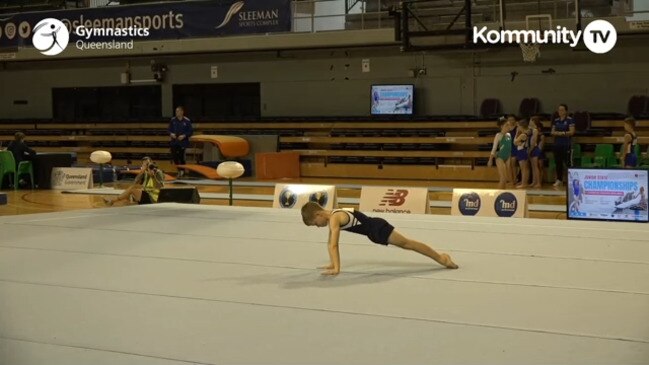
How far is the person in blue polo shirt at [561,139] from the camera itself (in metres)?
17.9

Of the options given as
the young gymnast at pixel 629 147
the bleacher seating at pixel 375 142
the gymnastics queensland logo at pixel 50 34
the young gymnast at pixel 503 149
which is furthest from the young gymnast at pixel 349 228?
the gymnastics queensland logo at pixel 50 34

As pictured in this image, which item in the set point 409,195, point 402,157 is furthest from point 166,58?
point 409,195

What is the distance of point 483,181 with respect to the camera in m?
19.9

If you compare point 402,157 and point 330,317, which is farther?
point 402,157

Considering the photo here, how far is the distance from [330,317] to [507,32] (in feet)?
42.2

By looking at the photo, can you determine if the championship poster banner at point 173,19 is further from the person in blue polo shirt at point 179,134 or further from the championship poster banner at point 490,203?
the championship poster banner at point 490,203

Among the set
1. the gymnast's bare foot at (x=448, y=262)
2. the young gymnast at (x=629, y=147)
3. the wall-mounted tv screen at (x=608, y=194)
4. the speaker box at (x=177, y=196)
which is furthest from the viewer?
the speaker box at (x=177, y=196)

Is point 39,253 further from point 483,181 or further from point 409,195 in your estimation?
point 483,181

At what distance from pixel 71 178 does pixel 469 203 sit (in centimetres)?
1083

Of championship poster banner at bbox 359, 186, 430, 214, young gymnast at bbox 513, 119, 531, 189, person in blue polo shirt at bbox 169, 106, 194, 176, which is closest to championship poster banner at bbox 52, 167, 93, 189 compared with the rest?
person in blue polo shirt at bbox 169, 106, 194, 176

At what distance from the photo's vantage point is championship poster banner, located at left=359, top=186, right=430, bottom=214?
1219 cm

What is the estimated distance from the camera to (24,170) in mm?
19594

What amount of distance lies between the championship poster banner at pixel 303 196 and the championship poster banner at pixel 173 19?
6670mm

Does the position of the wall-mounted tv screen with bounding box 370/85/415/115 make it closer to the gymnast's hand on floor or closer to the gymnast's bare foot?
the gymnast's bare foot
